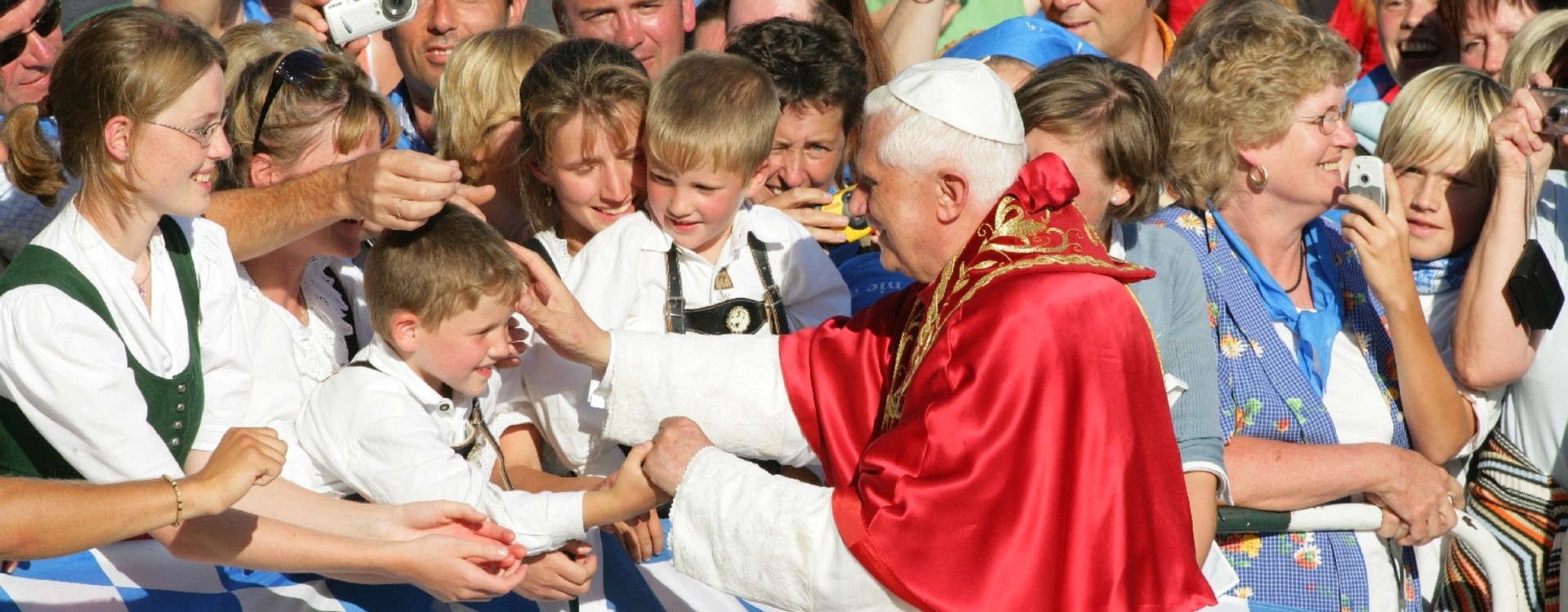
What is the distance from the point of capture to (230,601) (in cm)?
353

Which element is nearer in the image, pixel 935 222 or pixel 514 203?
pixel 935 222

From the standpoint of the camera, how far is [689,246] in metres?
4.04

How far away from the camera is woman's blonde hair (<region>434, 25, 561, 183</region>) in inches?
171

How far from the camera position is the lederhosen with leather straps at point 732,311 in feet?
13.3

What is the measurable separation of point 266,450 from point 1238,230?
2802 mm

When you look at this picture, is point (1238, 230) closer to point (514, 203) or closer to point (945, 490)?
point (945, 490)

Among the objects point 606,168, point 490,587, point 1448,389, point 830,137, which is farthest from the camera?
point 830,137

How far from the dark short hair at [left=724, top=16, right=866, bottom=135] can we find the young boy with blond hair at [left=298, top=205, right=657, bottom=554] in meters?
1.48

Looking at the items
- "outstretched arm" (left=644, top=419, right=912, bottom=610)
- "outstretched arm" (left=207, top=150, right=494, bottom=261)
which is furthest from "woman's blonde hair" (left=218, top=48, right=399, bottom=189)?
"outstretched arm" (left=644, top=419, right=912, bottom=610)

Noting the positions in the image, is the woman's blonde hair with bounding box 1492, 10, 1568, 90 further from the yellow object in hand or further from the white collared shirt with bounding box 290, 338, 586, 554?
the white collared shirt with bounding box 290, 338, 586, 554

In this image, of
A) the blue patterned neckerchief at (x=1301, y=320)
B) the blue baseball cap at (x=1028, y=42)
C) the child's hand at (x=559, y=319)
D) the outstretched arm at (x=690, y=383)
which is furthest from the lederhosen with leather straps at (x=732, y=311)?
the blue baseball cap at (x=1028, y=42)

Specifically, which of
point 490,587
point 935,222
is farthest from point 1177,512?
point 490,587

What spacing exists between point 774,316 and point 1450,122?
2.25 m

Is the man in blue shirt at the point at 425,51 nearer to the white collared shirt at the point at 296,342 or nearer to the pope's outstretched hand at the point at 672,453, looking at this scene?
the white collared shirt at the point at 296,342
